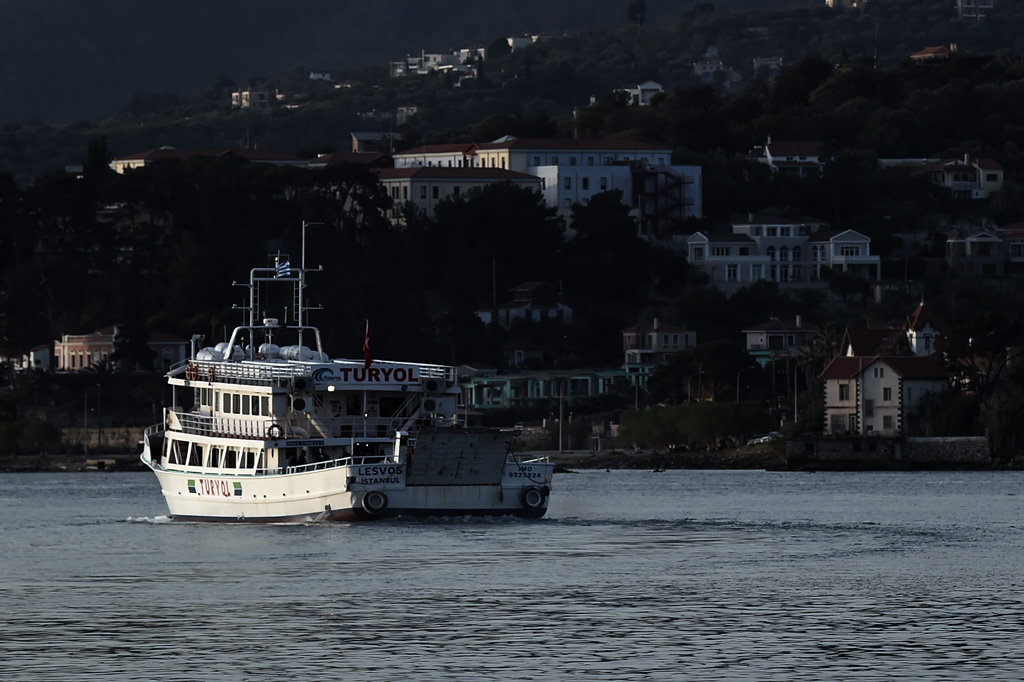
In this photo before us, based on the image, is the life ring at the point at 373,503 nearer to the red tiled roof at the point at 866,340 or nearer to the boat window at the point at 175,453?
the boat window at the point at 175,453

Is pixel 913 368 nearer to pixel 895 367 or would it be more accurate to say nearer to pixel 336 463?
pixel 895 367

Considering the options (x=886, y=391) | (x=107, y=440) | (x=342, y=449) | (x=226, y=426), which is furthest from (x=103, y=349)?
(x=342, y=449)

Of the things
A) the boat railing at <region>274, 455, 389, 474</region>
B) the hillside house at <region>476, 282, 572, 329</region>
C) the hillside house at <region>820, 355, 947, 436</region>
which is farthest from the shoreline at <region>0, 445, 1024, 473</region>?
the boat railing at <region>274, 455, 389, 474</region>

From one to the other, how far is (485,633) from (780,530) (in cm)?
2775

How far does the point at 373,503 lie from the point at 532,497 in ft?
18.7

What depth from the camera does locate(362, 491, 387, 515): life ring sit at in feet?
227

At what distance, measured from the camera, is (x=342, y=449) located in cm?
7250

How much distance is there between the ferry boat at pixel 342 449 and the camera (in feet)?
230

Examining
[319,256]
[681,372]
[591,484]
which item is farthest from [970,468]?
[319,256]

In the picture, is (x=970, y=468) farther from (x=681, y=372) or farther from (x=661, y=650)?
(x=661, y=650)

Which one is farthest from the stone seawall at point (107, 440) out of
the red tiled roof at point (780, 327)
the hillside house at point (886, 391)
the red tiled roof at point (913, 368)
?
the red tiled roof at point (913, 368)

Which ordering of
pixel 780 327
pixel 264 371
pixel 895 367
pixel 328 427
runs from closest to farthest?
pixel 328 427 < pixel 264 371 < pixel 895 367 < pixel 780 327

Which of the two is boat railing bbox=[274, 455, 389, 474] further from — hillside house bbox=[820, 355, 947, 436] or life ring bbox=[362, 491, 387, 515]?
hillside house bbox=[820, 355, 947, 436]

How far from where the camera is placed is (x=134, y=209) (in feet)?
652
